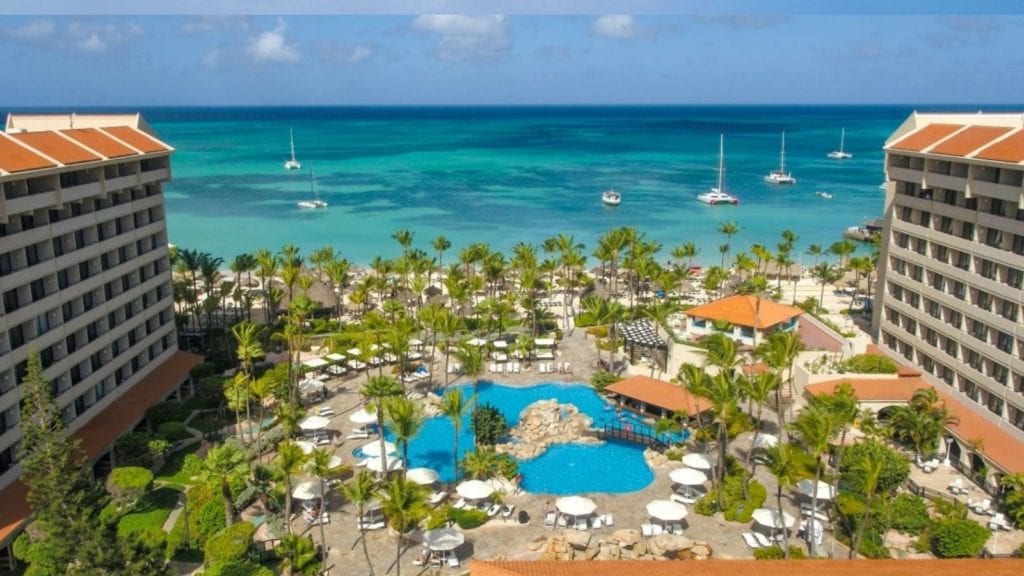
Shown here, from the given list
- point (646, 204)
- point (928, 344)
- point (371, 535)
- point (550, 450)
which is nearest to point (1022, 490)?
point (928, 344)

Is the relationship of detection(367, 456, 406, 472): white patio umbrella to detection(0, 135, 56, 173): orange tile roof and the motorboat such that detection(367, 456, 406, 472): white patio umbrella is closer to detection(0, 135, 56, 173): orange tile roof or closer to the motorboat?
detection(0, 135, 56, 173): orange tile roof

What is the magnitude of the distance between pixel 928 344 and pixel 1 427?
46.1 m

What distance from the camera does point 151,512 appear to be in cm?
3231

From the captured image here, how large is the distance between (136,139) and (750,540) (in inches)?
1466

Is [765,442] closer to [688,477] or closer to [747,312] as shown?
[688,477]

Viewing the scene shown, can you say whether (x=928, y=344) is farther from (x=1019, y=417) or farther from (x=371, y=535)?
(x=371, y=535)

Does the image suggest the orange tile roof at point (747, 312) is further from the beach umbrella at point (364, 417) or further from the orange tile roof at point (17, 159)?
the orange tile roof at point (17, 159)

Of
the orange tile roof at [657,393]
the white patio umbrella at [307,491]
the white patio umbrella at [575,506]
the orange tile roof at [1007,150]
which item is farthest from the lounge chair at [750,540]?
the orange tile roof at [1007,150]

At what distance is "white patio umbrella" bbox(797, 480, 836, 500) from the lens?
31.5 metres

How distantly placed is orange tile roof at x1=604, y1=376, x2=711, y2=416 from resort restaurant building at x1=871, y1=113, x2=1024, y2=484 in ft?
40.5

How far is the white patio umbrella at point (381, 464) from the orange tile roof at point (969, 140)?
3234 cm

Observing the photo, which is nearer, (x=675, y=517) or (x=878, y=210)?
(x=675, y=517)

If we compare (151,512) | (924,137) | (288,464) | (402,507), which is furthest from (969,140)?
(151,512)

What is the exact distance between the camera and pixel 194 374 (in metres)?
46.8
